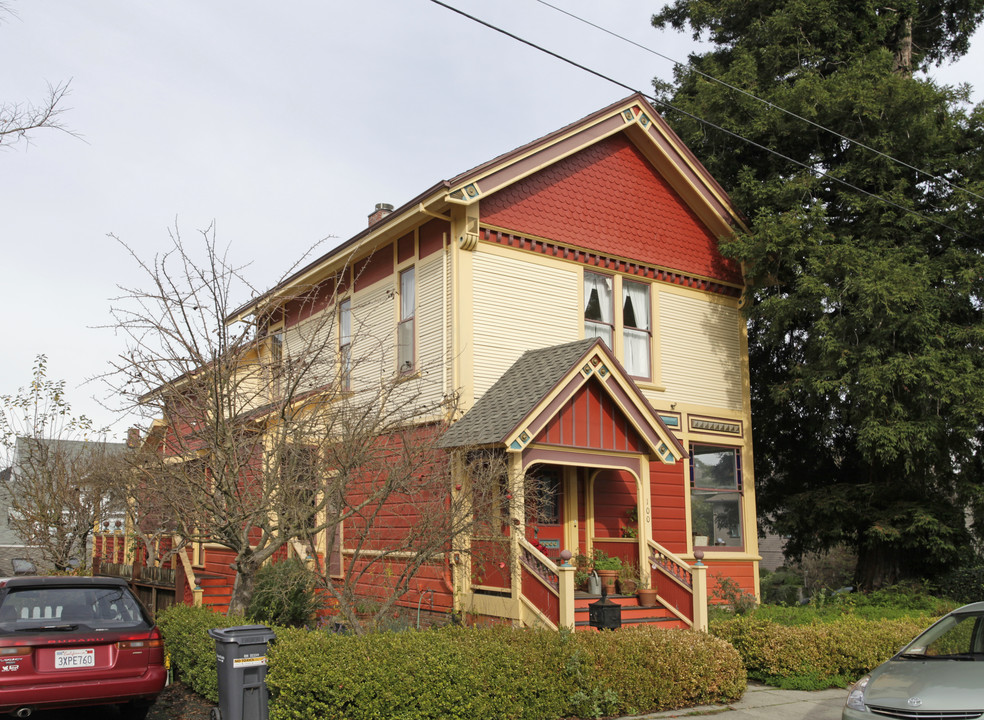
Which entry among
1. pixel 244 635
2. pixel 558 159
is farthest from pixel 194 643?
pixel 558 159

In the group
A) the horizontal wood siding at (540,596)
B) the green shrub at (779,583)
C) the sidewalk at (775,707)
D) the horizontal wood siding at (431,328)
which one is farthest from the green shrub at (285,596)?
the green shrub at (779,583)

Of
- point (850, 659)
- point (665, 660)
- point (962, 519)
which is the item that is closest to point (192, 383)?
point (665, 660)

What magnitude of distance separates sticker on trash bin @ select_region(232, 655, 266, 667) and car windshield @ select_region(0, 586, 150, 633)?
1.39 metres

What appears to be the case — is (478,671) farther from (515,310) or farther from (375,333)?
(375,333)

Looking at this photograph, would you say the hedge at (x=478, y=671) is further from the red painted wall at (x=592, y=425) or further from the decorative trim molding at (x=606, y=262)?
the decorative trim molding at (x=606, y=262)

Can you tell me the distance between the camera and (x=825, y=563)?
3941 cm

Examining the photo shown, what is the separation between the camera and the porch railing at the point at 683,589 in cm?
1387

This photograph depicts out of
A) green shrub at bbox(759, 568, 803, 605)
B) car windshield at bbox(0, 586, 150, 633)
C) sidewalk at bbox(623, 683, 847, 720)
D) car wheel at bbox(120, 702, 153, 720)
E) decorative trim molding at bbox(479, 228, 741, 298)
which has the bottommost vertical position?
green shrub at bbox(759, 568, 803, 605)

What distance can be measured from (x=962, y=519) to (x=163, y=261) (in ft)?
54.0

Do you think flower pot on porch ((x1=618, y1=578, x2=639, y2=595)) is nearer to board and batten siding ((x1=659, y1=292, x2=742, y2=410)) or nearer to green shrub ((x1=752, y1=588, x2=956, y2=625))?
green shrub ((x1=752, y1=588, x2=956, y2=625))

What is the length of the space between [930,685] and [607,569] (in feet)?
24.1

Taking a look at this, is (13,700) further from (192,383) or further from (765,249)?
(765,249)

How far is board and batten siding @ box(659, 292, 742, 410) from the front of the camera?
18.7 metres

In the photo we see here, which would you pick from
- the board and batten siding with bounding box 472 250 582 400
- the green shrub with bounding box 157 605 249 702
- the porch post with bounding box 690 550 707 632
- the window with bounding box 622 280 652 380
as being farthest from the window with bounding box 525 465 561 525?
the green shrub with bounding box 157 605 249 702
